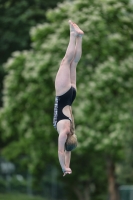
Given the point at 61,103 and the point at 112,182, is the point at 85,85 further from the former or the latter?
the point at 61,103

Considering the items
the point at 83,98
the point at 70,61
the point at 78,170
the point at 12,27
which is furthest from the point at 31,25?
the point at 70,61

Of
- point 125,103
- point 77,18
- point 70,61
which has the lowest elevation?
point 70,61

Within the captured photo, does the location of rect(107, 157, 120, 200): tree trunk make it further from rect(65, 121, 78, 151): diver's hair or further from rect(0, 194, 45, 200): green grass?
rect(65, 121, 78, 151): diver's hair

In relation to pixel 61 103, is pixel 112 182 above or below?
above

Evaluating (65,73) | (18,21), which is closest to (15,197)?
(18,21)

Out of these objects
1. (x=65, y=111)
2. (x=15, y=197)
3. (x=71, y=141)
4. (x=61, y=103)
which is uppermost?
(x=15, y=197)

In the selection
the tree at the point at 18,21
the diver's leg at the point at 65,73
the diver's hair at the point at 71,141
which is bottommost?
the diver's hair at the point at 71,141

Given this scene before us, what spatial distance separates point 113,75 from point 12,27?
1210 centimetres

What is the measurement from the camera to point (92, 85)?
27859 mm

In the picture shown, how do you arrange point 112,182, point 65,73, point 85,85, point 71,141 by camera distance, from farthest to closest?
point 112,182 < point 85,85 < point 65,73 < point 71,141

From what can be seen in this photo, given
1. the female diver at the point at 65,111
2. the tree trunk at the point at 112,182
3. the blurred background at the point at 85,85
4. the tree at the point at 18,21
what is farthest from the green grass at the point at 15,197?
the female diver at the point at 65,111

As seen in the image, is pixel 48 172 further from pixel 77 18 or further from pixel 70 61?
pixel 70 61

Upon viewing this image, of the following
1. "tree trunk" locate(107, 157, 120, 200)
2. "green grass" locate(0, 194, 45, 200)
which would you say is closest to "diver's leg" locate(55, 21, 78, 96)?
"tree trunk" locate(107, 157, 120, 200)

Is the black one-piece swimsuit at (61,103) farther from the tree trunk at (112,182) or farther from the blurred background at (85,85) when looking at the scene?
the tree trunk at (112,182)
